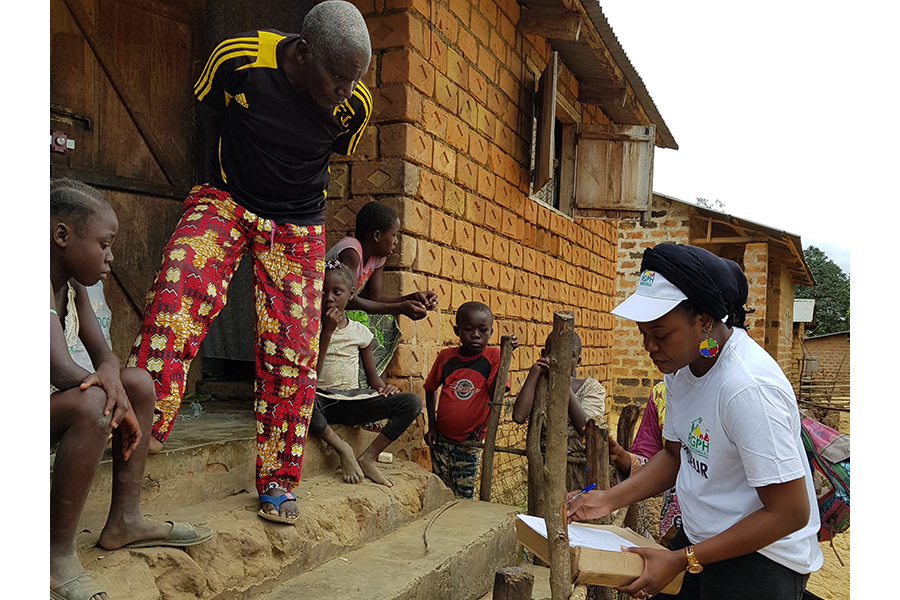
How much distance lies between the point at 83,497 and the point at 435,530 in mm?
2187

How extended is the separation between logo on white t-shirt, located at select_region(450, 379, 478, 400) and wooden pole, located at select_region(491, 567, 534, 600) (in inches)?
102

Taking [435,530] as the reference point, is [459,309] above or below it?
above

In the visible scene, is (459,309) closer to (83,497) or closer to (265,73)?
(265,73)

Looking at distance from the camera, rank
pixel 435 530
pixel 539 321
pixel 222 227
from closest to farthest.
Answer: pixel 222 227 → pixel 435 530 → pixel 539 321

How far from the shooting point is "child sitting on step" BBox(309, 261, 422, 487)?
3.85 m

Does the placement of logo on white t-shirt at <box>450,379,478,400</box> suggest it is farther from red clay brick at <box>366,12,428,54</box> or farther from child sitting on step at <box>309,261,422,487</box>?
red clay brick at <box>366,12,428,54</box>

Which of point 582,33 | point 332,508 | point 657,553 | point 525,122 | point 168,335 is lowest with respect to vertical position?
point 332,508

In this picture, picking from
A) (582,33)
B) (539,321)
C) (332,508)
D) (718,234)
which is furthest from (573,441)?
(718,234)

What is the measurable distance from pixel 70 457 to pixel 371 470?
2.09 metres

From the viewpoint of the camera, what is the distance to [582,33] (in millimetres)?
6598

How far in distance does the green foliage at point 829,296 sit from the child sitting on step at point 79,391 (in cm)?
3436

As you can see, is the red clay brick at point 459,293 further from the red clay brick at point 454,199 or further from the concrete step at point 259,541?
the concrete step at point 259,541

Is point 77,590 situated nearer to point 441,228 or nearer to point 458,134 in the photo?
point 441,228

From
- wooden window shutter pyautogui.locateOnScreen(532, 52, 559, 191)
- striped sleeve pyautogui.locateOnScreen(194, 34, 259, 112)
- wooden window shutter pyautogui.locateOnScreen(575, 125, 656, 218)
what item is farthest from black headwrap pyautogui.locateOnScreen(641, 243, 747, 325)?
wooden window shutter pyautogui.locateOnScreen(575, 125, 656, 218)
